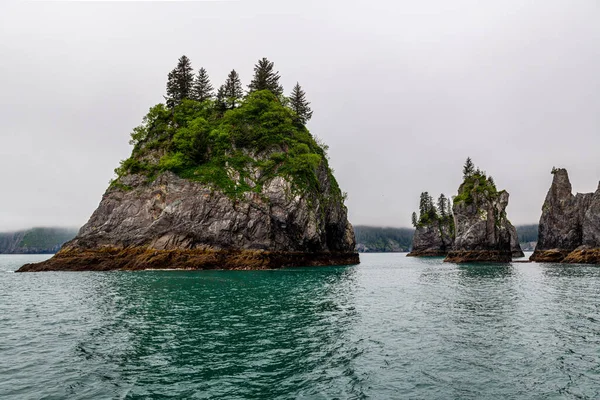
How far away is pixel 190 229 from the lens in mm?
67375

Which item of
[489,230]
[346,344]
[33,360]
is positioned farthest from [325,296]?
[489,230]

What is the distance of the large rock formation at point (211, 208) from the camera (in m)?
65.1

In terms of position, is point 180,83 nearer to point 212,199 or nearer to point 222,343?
point 212,199

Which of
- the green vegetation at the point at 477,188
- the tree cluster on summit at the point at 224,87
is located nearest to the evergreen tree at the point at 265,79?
the tree cluster on summit at the point at 224,87

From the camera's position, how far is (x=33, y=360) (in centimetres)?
1412

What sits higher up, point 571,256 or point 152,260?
point 152,260

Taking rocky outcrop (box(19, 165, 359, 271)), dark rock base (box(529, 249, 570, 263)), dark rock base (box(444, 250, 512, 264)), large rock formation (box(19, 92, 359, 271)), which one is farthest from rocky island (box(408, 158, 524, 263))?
rocky outcrop (box(19, 165, 359, 271))

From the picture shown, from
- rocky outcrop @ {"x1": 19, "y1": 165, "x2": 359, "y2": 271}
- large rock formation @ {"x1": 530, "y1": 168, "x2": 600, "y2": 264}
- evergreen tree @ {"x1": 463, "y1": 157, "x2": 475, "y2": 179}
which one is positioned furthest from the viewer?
evergreen tree @ {"x1": 463, "y1": 157, "x2": 475, "y2": 179}

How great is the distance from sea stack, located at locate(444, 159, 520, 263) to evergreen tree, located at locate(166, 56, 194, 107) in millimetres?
89999

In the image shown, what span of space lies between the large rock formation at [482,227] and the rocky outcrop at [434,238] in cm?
6136

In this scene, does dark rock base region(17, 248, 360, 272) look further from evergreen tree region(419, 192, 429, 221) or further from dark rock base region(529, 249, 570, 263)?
evergreen tree region(419, 192, 429, 221)

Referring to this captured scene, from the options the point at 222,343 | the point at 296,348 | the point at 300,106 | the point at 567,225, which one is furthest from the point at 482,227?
the point at 222,343

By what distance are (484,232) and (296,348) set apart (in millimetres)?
101953

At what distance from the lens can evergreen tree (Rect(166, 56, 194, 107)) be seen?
305 ft
